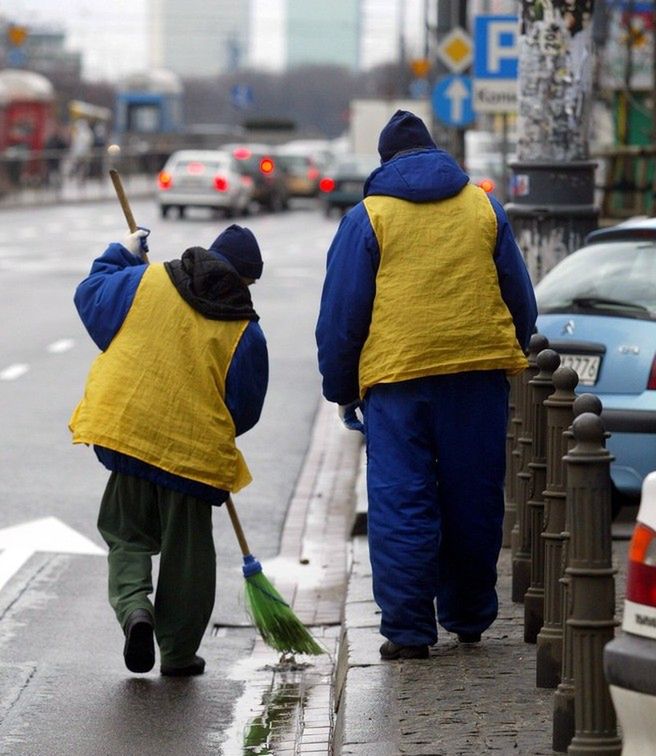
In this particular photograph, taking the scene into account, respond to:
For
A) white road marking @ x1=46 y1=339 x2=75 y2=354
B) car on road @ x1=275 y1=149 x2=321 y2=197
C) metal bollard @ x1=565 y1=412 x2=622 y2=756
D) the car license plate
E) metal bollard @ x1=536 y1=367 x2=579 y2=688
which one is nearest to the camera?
metal bollard @ x1=565 y1=412 x2=622 y2=756

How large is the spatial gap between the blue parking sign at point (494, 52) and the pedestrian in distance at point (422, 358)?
429 inches

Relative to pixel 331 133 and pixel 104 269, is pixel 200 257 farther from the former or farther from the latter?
pixel 331 133

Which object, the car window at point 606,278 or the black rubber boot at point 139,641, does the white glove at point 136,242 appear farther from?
the car window at point 606,278

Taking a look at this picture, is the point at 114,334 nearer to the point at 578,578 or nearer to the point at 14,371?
the point at 578,578

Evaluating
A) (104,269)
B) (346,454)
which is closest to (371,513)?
(104,269)

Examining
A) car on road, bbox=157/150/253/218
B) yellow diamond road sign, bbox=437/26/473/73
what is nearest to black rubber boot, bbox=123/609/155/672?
yellow diamond road sign, bbox=437/26/473/73

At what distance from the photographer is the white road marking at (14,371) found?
15.9 meters

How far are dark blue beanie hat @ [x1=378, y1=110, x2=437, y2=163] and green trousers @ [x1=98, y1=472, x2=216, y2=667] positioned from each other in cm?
135

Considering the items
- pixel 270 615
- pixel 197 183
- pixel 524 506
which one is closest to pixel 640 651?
pixel 270 615

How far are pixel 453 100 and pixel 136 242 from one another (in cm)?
1862

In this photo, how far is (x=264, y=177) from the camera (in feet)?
163

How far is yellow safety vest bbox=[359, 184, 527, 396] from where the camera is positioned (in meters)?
6.20

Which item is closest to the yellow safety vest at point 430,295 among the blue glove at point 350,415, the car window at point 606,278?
the blue glove at point 350,415

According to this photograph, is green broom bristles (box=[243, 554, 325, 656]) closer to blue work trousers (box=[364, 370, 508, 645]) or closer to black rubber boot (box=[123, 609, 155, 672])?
black rubber boot (box=[123, 609, 155, 672])
